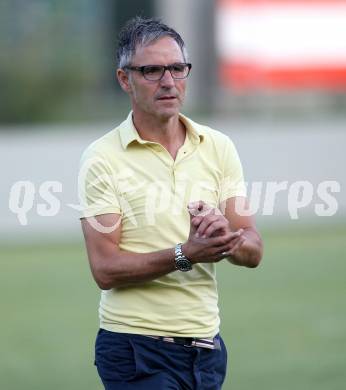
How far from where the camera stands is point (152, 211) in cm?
496

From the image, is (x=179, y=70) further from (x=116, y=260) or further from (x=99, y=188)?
(x=116, y=260)

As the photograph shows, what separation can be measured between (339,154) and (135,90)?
15.1 m

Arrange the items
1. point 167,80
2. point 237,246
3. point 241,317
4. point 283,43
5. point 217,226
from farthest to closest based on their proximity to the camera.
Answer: point 283,43 → point 241,317 → point 167,80 → point 237,246 → point 217,226

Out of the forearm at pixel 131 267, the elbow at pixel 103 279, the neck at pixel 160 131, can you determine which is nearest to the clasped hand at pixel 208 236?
the forearm at pixel 131 267

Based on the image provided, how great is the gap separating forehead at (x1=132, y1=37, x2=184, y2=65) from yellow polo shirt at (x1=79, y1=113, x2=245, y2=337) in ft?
1.07

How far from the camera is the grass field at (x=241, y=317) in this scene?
8.95 meters

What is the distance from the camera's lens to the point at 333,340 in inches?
397

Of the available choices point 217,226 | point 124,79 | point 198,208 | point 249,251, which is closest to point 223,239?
point 217,226

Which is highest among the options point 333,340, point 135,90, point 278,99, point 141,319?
point 135,90

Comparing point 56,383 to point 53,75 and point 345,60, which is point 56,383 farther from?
point 345,60

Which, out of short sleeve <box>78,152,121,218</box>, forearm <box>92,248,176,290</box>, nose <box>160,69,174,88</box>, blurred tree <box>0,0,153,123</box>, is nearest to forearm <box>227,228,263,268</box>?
forearm <box>92,248,176,290</box>

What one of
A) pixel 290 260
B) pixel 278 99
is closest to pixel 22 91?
pixel 278 99

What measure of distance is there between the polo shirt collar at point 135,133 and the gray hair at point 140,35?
27 centimetres

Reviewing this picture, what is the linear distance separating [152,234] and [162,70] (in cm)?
71
